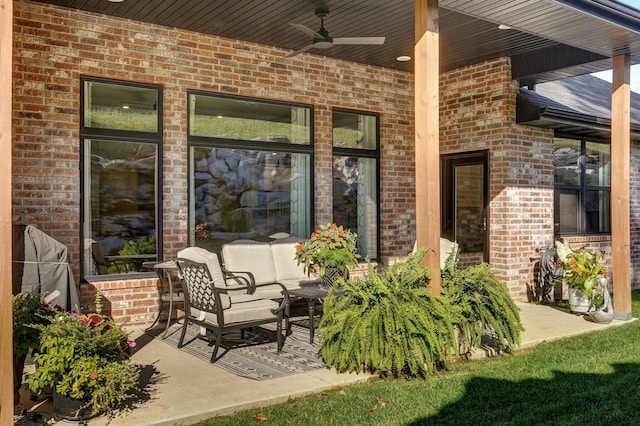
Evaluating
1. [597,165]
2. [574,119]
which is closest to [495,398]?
[574,119]

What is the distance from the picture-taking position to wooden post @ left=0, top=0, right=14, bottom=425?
3131 mm

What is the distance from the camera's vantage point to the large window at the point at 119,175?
636 centimetres

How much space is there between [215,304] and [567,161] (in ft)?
21.9

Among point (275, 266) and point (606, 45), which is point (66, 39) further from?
point (606, 45)

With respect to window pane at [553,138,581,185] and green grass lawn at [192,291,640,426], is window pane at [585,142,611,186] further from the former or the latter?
green grass lawn at [192,291,640,426]

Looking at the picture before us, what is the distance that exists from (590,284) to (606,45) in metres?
2.82

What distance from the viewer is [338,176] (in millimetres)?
8438

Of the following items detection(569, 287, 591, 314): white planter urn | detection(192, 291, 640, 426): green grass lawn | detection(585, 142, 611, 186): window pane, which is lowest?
detection(192, 291, 640, 426): green grass lawn

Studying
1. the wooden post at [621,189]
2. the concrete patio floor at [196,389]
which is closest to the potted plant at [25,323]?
the concrete patio floor at [196,389]

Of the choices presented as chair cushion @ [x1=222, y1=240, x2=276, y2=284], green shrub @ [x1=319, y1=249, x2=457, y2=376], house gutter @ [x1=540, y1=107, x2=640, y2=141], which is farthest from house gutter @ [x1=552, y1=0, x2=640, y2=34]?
chair cushion @ [x1=222, y1=240, x2=276, y2=284]

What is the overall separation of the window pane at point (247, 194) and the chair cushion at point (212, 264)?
143 centimetres

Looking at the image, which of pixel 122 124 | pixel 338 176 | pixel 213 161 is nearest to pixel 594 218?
pixel 338 176

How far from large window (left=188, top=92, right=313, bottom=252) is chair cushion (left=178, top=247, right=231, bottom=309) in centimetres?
142

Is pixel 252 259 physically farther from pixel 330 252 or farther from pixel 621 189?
pixel 621 189
